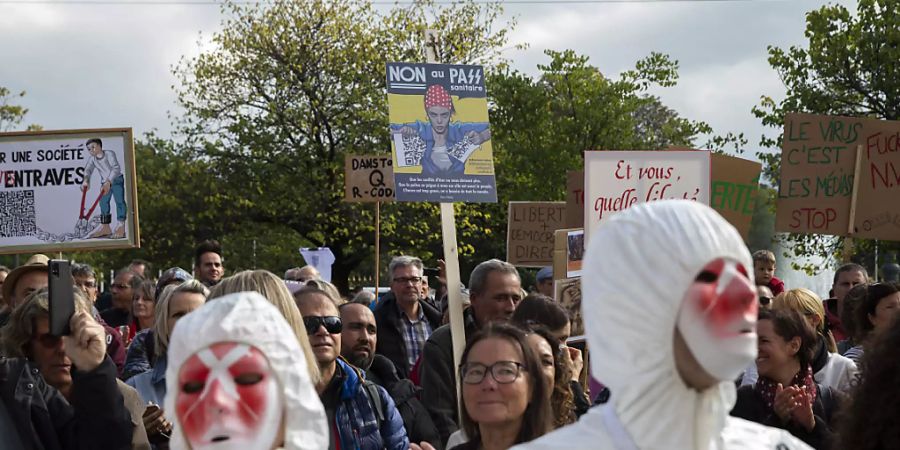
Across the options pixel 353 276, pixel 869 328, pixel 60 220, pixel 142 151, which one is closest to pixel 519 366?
pixel 869 328

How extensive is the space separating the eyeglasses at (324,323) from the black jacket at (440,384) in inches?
40.4

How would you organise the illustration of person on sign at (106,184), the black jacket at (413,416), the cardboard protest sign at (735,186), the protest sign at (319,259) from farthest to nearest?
the protest sign at (319,259) < the cardboard protest sign at (735,186) < the illustration of person on sign at (106,184) < the black jacket at (413,416)

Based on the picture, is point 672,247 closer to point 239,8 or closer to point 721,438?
point 721,438

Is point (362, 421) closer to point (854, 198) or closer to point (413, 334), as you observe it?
point (413, 334)

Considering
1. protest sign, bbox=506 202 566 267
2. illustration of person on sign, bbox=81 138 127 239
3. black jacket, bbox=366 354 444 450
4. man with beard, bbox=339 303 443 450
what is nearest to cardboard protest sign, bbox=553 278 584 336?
man with beard, bbox=339 303 443 450

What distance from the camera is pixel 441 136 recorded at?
24.9ft

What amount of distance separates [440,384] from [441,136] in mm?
2266

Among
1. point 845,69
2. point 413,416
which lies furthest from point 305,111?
point 413,416

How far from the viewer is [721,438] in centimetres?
239

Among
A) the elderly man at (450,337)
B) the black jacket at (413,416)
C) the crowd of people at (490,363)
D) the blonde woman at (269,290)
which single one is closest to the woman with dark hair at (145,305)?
the crowd of people at (490,363)

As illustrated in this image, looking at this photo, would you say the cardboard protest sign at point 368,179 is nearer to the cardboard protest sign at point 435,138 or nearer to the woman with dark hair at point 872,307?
the cardboard protest sign at point 435,138

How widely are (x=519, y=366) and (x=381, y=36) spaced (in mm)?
25027

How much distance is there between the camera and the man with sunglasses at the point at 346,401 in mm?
4523

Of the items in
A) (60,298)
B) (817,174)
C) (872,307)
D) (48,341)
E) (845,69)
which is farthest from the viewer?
(845,69)
